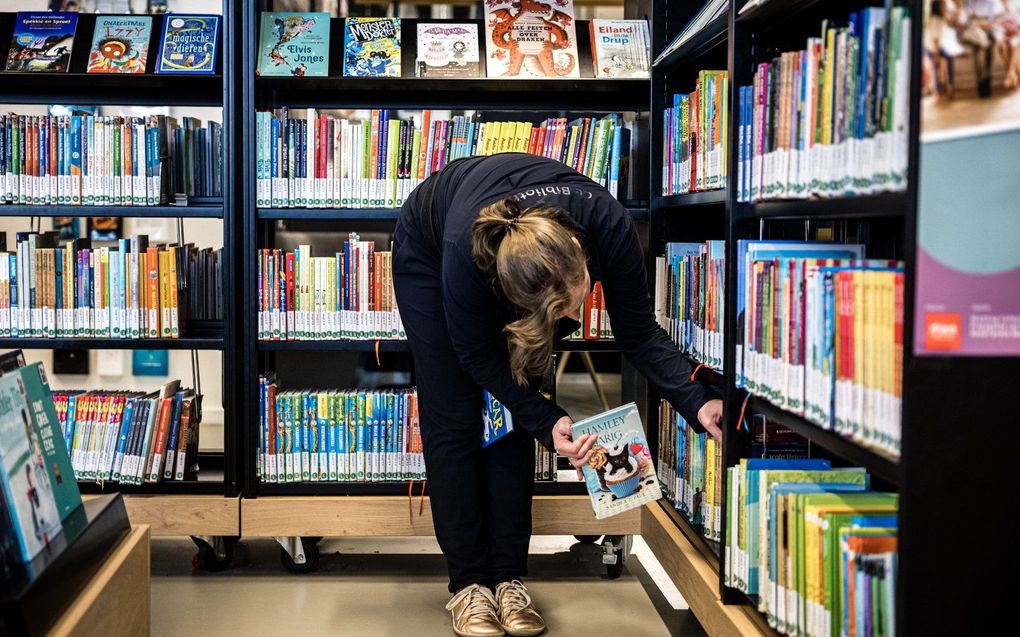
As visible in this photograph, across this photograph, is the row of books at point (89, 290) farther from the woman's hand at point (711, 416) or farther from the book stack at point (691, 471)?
the woman's hand at point (711, 416)

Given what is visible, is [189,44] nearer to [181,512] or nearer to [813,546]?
[181,512]

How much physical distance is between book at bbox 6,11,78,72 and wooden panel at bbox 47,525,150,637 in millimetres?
1546

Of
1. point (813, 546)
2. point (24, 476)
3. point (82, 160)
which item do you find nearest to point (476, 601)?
point (813, 546)

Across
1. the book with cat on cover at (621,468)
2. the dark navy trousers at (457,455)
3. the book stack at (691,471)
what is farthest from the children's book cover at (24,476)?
the book stack at (691,471)

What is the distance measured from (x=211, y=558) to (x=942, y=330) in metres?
2.21

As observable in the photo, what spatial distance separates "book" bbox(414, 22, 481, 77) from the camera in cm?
276

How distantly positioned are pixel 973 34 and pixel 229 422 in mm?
2176

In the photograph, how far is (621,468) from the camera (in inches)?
85.2

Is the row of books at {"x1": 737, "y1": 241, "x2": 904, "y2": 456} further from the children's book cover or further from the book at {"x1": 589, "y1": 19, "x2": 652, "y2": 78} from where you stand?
the children's book cover

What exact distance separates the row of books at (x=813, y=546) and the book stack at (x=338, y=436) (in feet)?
3.69

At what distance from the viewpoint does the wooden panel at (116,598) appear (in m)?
1.40

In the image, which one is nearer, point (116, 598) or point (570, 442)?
point (116, 598)

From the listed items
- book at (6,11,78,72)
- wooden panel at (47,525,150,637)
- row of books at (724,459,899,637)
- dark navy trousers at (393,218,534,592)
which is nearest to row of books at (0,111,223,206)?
book at (6,11,78,72)

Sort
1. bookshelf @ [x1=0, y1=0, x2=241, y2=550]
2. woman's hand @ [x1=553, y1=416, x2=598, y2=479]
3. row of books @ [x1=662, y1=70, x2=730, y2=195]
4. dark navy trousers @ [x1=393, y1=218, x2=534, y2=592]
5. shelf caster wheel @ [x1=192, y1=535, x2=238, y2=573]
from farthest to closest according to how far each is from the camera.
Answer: shelf caster wheel @ [x1=192, y1=535, x2=238, y2=573]
bookshelf @ [x1=0, y1=0, x2=241, y2=550]
dark navy trousers @ [x1=393, y1=218, x2=534, y2=592]
row of books @ [x1=662, y1=70, x2=730, y2=195]
woman's hand @ [x1=553, y1=416, x2=598, y2=479]
